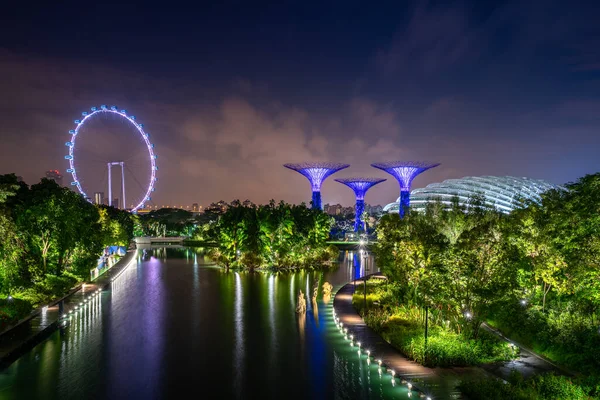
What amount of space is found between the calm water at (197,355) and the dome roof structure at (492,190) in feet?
202

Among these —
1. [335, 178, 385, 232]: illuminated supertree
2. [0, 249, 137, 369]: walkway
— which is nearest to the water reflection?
[0, 249, 137, 369]: walkway

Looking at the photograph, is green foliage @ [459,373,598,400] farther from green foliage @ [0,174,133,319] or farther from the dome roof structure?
the dome roof structure

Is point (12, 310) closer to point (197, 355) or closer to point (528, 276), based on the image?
point (197, 355)

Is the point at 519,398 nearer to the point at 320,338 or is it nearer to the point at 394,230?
the point at 320,338

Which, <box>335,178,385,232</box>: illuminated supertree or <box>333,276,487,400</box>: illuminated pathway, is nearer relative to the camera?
<box>333,276,487,400</box>: illuminated pathway

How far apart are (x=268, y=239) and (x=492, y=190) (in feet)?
189

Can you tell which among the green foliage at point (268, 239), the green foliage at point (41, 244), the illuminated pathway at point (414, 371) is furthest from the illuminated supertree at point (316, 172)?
the illuminated pathway at point (414, 371)

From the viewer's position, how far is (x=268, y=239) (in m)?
46.0

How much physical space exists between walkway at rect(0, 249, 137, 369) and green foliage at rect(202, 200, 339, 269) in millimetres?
16520

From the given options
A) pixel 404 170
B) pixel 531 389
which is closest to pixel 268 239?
pixel 531 389

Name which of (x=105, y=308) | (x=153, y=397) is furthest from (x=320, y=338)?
(x=105, y=308)

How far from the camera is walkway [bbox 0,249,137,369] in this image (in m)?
18.1

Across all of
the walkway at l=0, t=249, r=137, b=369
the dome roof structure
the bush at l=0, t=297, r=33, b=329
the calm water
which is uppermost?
the dome roof structure

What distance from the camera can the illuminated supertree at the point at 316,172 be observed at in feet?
272
